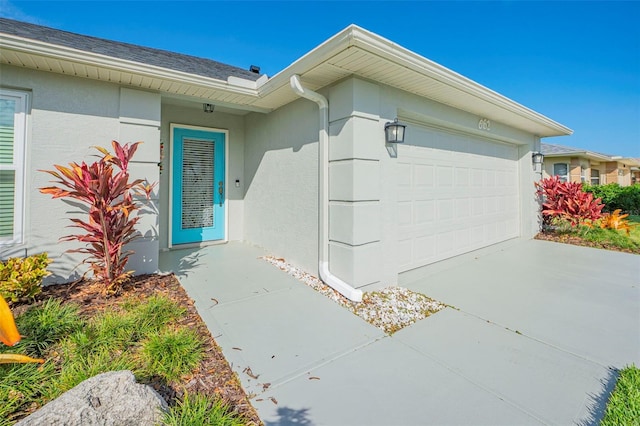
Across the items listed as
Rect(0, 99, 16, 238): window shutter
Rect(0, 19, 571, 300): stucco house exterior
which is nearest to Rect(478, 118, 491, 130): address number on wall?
Rect(0, 19, 571, 300): stucco house exterior

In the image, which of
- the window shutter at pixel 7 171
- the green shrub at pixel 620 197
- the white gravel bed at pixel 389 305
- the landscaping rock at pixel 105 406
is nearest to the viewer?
the landscaping rock at pixel 105 406

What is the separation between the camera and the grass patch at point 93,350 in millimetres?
1831

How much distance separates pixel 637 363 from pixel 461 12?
6689 millimetres

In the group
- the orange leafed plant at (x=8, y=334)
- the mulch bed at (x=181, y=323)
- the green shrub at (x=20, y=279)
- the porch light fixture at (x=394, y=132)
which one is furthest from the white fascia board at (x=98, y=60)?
the orange leafed plant at (x=8, y=334)

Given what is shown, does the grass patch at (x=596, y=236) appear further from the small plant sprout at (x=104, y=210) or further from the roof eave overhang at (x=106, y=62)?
the small plant sprout at (x=104, y=210)

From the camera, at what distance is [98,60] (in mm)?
3328

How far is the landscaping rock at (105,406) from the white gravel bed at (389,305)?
6.99ft

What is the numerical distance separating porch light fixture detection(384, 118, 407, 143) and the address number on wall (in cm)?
282

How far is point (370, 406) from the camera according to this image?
1890 millimetres

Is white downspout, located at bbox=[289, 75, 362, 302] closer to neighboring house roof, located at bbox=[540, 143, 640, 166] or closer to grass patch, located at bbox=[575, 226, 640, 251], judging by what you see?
grass patch, located at bbox=[575, 226, 640, 251]

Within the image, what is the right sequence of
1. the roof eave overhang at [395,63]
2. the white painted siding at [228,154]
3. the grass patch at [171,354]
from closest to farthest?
the grass patch at [171,354]
the roof eave overhang at [395,63]
the white painted siding at [228,154]

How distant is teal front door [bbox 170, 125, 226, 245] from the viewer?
566 cm

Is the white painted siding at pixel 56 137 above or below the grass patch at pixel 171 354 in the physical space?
above

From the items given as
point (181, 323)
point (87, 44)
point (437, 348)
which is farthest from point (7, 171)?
point (437, 348)
